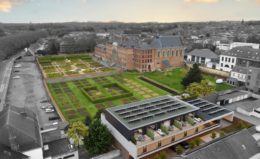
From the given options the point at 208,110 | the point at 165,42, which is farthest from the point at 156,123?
the point at 165,42

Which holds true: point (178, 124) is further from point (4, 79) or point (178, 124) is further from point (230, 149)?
point (4, 79)

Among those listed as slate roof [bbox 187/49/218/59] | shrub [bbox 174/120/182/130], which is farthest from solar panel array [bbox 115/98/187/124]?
slate roof [bbox 187/49/218/59]

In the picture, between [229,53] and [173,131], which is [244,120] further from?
[229,53]

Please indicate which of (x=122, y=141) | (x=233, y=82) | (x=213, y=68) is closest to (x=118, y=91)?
(x=122, y=141)

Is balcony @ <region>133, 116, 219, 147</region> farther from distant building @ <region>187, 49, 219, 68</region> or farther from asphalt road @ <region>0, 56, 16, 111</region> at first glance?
distant building @ <region>187, 49, 219, 68</region>

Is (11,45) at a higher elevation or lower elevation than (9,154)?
higher

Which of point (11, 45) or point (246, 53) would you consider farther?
point (11, 45)

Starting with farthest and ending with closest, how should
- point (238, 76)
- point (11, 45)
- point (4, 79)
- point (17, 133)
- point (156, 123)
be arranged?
point (11, 45)
point (238, 76)
point (4, 79)
point (156, 123)
point (17, 133)
